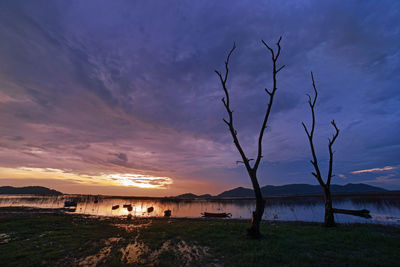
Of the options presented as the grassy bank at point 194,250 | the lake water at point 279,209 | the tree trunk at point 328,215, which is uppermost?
the tree trunk at point 328,215

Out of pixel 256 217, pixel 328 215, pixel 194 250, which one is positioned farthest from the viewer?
pixel 328 215

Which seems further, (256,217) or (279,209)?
(279,209)

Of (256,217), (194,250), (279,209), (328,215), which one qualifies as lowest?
(279,209)

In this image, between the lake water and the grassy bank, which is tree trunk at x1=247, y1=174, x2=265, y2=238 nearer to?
the grassy bank

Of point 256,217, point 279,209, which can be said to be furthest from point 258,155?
point 279,209

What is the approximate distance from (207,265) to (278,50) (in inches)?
637

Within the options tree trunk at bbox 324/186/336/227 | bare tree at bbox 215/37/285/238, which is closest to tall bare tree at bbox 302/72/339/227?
tree trunk at bbox 324/186/336/227

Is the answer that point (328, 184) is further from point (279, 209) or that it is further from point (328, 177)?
point (279, 209)

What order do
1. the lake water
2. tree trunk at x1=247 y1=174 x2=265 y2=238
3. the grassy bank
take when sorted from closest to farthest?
the grassy bank < tree trunk at x1=247 y1=174 x2=265 y2=238 < the lake water

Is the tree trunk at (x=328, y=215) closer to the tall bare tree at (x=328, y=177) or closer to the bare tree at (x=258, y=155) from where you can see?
the tall bare tree at (x=328, y=177)

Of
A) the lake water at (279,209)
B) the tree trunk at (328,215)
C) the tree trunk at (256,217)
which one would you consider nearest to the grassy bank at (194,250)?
the tree trunk at (256,217)

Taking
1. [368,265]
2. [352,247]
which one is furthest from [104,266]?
[352,247]

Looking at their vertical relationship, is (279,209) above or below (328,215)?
below

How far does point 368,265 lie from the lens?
23.1ft
